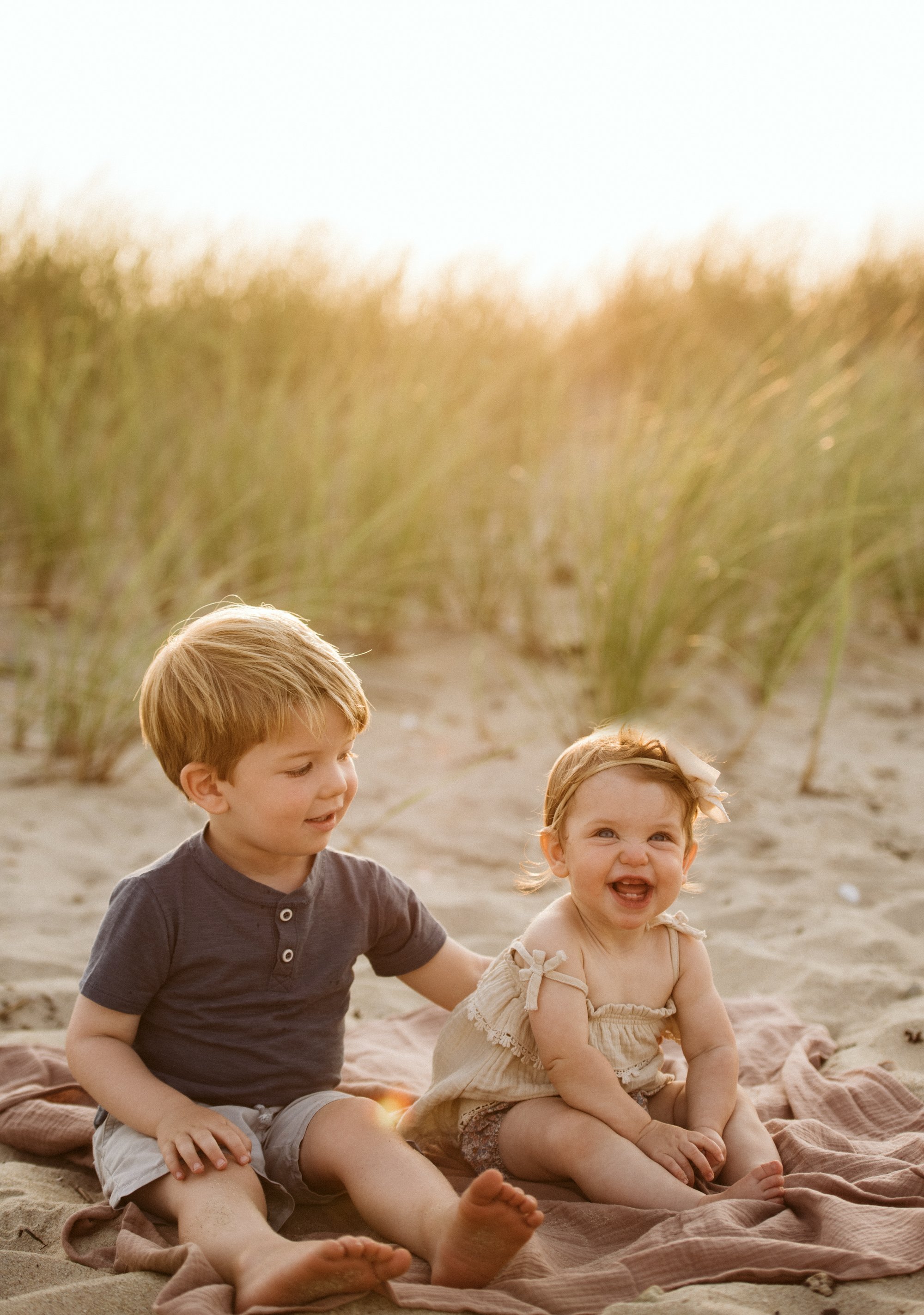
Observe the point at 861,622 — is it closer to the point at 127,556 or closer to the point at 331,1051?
the point at 127,556

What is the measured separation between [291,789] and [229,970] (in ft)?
0.98

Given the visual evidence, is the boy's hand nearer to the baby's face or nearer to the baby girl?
the baby girl

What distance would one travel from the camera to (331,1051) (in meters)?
1.75

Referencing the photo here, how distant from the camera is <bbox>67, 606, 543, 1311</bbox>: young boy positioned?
1519mm

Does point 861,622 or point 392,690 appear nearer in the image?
point 392,690

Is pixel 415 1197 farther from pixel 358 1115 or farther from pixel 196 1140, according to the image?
pixel 196 1140

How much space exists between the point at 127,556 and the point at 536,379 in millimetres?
2200

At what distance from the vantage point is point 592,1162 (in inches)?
62.7

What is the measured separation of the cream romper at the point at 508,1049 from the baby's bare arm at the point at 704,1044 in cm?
2

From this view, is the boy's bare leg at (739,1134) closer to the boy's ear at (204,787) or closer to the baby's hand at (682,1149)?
the baby's hand at (682,1149)

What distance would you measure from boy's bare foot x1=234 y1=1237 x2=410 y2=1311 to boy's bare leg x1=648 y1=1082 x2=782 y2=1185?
1.84 ft

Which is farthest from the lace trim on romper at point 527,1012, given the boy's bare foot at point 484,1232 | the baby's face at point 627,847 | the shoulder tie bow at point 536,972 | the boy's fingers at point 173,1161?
the boy's fingers at point 173,1161

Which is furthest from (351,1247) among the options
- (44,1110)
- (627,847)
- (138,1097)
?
(44,1110)

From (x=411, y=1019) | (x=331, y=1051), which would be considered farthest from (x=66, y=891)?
(x=331, y=1051)
